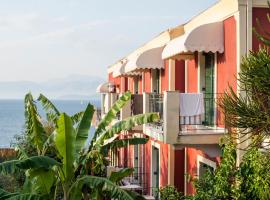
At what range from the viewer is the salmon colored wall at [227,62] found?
1412cm

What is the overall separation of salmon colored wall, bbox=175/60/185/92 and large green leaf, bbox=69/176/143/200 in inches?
253

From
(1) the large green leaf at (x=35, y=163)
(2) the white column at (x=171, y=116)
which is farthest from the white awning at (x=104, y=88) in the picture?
(1) the large green leaf at (x=35, y=163)

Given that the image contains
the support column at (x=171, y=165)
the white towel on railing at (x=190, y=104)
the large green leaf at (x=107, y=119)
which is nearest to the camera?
the white towel on railing at (x=190, y=104)

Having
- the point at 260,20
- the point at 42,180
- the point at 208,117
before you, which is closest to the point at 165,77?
the point at 208,117

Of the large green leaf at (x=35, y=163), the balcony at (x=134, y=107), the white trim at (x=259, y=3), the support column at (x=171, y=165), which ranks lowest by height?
the support column at (x=171, y=165)

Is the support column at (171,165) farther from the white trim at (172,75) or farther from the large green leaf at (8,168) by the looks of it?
the large green leaf at (8,168)

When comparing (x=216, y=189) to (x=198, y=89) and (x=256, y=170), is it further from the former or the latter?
(x=198, y=89)

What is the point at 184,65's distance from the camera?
19516 millimetres

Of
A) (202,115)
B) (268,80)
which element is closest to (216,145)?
(202,115)

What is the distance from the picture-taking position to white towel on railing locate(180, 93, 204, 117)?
14.2m

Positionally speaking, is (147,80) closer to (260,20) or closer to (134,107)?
(134,107)

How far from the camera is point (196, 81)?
690 inches

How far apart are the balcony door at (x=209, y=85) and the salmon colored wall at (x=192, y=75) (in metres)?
0.64

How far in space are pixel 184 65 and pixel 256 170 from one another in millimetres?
8065
